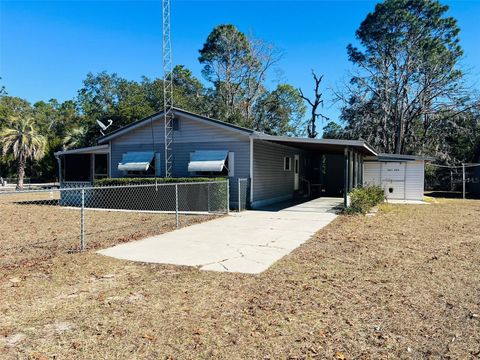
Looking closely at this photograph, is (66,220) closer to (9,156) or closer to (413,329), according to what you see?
(413,329)

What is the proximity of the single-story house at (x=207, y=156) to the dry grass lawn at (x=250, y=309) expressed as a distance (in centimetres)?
734

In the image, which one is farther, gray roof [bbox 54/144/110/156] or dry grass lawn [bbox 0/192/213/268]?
gray roof [bbox 54/144/110/156]

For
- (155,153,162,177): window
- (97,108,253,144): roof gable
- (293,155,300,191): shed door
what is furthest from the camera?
(293,155,300,191): shed door

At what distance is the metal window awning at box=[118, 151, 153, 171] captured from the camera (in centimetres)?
1483

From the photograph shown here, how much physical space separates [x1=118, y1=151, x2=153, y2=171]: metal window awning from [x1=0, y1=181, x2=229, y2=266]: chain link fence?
3.13 ft

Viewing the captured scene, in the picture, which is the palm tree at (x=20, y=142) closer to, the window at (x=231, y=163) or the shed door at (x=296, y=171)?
the shed door at (x=296, y=171)

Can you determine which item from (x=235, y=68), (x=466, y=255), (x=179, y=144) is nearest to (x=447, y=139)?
(x=235, y=68)

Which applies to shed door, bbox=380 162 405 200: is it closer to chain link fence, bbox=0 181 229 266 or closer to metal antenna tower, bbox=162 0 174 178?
chain link fence, bbox=0 181 229 266

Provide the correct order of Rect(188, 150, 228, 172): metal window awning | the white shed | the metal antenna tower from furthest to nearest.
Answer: the white shed, the metal antenna tower, Rect(188, 150, 228, 172): metal window awning

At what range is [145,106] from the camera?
3431 cm

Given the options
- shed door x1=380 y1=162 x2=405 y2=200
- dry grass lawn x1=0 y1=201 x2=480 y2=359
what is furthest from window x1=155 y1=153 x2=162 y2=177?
shed door x1=380 y1=162 x2=405 y2=200

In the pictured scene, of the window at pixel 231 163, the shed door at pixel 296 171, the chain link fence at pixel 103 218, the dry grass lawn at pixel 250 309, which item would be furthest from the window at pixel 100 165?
the dry grass lawn at pixel 250 309

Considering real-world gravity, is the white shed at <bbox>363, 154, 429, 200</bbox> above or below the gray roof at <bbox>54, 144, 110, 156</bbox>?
below

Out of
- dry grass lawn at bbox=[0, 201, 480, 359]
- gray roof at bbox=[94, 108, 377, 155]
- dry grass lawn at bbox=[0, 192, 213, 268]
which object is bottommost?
dry grass lawn at bbox=[0, 201, 480, 359]
